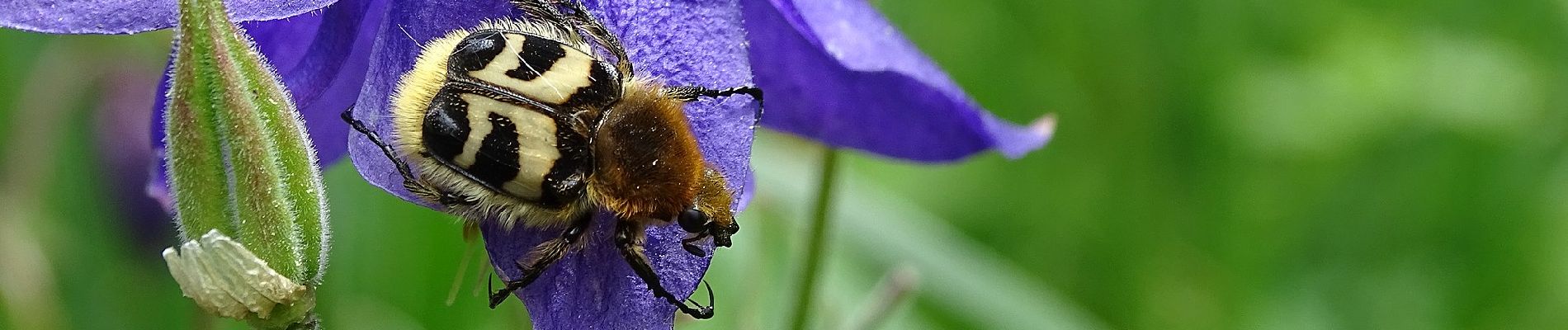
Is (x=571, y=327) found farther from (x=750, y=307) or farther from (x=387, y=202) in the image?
(x=387, y=202)

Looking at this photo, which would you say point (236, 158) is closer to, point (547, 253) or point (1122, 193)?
point (547, 253)

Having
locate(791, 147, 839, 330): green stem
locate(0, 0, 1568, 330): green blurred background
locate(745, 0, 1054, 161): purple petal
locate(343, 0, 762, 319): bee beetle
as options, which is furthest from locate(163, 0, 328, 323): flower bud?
locate(0, 0, 1568, 330): green blurred background

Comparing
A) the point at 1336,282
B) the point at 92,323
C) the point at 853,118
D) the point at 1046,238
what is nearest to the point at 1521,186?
the point at 1336,282

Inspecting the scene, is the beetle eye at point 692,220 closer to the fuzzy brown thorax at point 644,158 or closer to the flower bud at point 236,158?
the fuzzy brown thorax at point 644,158

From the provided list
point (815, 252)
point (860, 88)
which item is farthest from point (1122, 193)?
point (860, 88)

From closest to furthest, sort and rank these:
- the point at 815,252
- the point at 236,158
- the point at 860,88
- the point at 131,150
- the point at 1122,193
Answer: the point at 236,158
the point at 860,88
the point at 815,252
the point at 131,150
the point at 1122,193

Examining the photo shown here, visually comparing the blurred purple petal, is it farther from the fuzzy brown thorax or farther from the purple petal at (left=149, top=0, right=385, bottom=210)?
the fuzzy brown thorax
